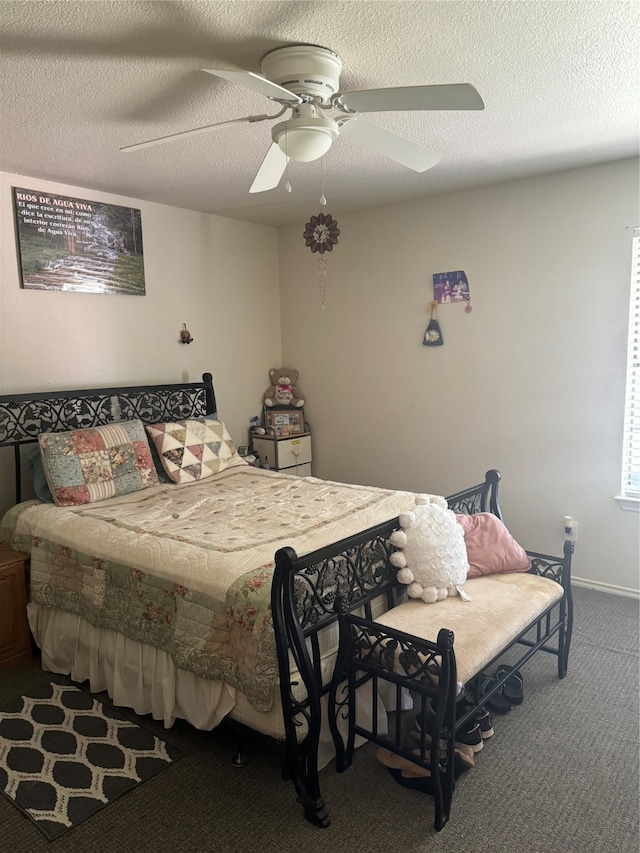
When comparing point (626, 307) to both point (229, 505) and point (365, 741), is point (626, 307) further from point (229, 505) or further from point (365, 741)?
point (365, 741)

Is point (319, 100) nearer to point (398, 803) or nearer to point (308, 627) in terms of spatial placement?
point (308, 627)

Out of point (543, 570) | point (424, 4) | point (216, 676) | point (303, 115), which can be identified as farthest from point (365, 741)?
point (424, 4)

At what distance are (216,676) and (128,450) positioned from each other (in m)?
1.64

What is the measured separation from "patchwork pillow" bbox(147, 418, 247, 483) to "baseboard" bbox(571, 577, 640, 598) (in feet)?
7.41

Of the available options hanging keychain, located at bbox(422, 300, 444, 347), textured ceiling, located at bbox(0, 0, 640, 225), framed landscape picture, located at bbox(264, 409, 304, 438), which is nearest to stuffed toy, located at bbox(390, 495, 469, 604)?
textured ceiling, located at bbox(0, 0, 640, 225)

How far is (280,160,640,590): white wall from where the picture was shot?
3.46 meters

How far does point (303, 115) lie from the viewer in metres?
2.05

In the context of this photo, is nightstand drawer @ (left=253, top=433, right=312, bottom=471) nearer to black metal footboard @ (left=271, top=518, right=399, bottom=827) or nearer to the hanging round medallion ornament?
the hanging round medallion ornament

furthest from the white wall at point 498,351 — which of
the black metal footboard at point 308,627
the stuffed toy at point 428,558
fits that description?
the black metal footboard at point 308,627

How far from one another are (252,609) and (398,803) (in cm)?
80

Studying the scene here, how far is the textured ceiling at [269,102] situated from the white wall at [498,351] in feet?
1.37

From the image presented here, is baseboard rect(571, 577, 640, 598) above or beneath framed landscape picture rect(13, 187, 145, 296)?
beneath

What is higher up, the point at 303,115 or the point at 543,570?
the point at 303,115

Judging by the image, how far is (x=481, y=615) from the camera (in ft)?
7.28
